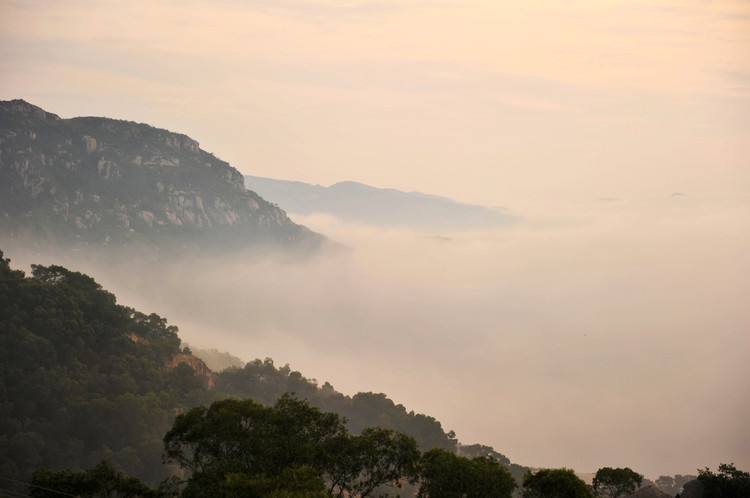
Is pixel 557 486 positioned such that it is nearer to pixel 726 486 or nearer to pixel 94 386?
pixel 726 486

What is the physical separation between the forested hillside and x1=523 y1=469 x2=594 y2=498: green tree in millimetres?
46727

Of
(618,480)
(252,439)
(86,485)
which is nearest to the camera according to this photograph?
(86,485)

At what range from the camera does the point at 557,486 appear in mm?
54312

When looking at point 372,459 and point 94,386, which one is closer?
point 372,459

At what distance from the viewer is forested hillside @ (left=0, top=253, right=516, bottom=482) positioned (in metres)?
→ 89.5

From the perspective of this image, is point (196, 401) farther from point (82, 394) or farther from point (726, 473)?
point (726, 473)

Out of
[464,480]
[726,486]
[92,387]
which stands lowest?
[464,480]

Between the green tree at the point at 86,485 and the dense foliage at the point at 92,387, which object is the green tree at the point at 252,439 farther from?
the dense foliage at the point at 92,387

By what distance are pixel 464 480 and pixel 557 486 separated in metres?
5.74

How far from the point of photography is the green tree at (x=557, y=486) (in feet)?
176

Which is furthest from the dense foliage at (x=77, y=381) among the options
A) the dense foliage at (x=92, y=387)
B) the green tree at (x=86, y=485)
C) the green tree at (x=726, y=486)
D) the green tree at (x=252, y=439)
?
the green tree at (x=726, y=486)

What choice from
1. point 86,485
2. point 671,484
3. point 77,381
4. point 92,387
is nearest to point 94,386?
point 92,387

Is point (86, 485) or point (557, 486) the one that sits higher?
point (557, 486)

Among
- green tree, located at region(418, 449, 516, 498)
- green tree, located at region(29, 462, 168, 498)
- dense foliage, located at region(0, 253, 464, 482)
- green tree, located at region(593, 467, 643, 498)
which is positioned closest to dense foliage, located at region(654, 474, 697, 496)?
dense foliage, located at region(0, 253, 464, 482)
